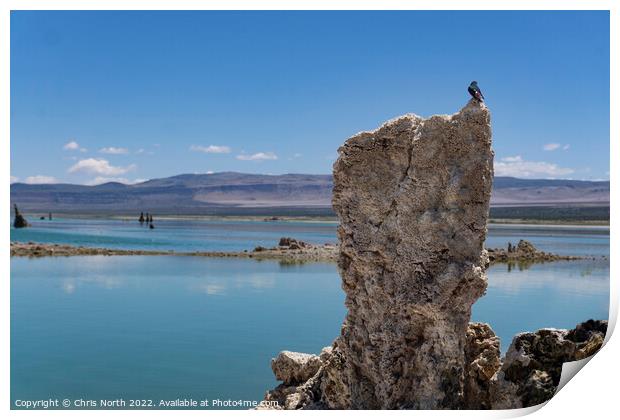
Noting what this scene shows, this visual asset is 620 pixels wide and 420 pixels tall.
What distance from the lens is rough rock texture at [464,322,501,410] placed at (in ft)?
18.2

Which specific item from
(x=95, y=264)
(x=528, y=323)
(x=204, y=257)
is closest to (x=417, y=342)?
(x=528, y=323)

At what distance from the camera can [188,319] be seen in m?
10.9

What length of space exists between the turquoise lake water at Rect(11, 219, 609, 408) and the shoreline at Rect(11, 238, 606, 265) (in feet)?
8.46

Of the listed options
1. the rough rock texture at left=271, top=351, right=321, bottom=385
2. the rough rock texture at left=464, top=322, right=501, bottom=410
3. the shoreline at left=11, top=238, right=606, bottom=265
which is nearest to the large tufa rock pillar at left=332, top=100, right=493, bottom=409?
the rough rock texture at left=464, top=322, right=501, bottom=410

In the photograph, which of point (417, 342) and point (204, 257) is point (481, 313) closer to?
point (417, 342)

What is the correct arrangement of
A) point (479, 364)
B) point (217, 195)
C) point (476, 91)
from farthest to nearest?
point (217, 195)
point (479, 364)
point (476, 91)

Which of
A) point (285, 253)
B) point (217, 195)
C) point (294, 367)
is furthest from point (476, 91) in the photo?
point (217, 195)

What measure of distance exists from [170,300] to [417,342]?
8223 mm

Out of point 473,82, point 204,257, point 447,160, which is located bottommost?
point 204,257

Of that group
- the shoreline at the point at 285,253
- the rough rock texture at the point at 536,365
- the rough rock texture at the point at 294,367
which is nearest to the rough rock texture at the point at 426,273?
the rough rock texture at the point at 536,365

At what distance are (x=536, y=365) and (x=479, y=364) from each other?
408 millimetres

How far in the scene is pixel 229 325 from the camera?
10383 millimetres

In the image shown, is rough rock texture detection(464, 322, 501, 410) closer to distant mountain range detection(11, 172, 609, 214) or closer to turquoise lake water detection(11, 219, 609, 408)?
turquoise lake water detection(11, 219, 609, 408)

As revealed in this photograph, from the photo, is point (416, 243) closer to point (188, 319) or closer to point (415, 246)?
point (415, 246)
